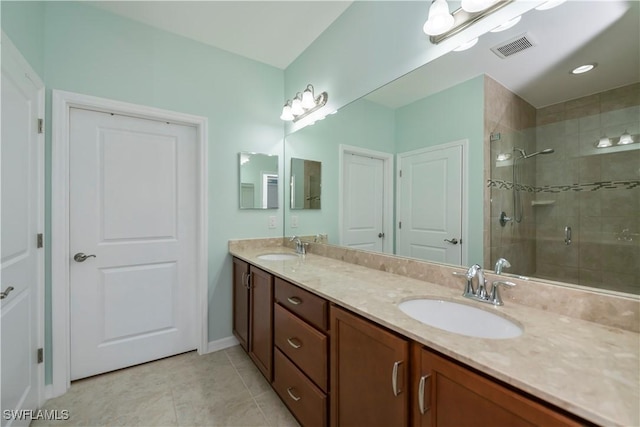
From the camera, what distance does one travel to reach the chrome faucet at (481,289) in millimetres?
1078

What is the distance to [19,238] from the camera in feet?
4.52

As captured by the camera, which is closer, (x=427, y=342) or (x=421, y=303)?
(x=427, y=342)

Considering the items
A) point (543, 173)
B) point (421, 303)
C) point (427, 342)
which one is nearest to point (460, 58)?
point (543, 173)

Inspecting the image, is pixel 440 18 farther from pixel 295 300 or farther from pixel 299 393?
pixel 299 393

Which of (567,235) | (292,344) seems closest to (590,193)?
(567,235)

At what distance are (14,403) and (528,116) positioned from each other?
8.98 feet

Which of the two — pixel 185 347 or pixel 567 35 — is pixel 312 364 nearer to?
pixel 185 347

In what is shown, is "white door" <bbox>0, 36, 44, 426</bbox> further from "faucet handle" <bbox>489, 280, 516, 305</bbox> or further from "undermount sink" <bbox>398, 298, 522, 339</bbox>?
"faucet handle" <bbox>489, 280, 516, 305</bbox>

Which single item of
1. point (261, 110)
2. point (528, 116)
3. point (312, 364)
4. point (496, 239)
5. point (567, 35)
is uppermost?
point (261, 110)

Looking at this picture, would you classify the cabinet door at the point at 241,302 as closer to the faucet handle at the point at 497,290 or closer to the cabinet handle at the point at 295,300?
the cabinet handle at the point at 295,300

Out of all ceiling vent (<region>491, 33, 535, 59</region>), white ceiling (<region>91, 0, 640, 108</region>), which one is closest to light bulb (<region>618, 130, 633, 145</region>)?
white ceiling (<region>91, 0, 640, 108</region>)

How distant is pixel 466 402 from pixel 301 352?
86 centimetres

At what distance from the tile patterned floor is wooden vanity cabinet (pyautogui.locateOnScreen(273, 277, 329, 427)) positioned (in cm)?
19

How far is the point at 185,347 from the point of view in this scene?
2.26 meters
